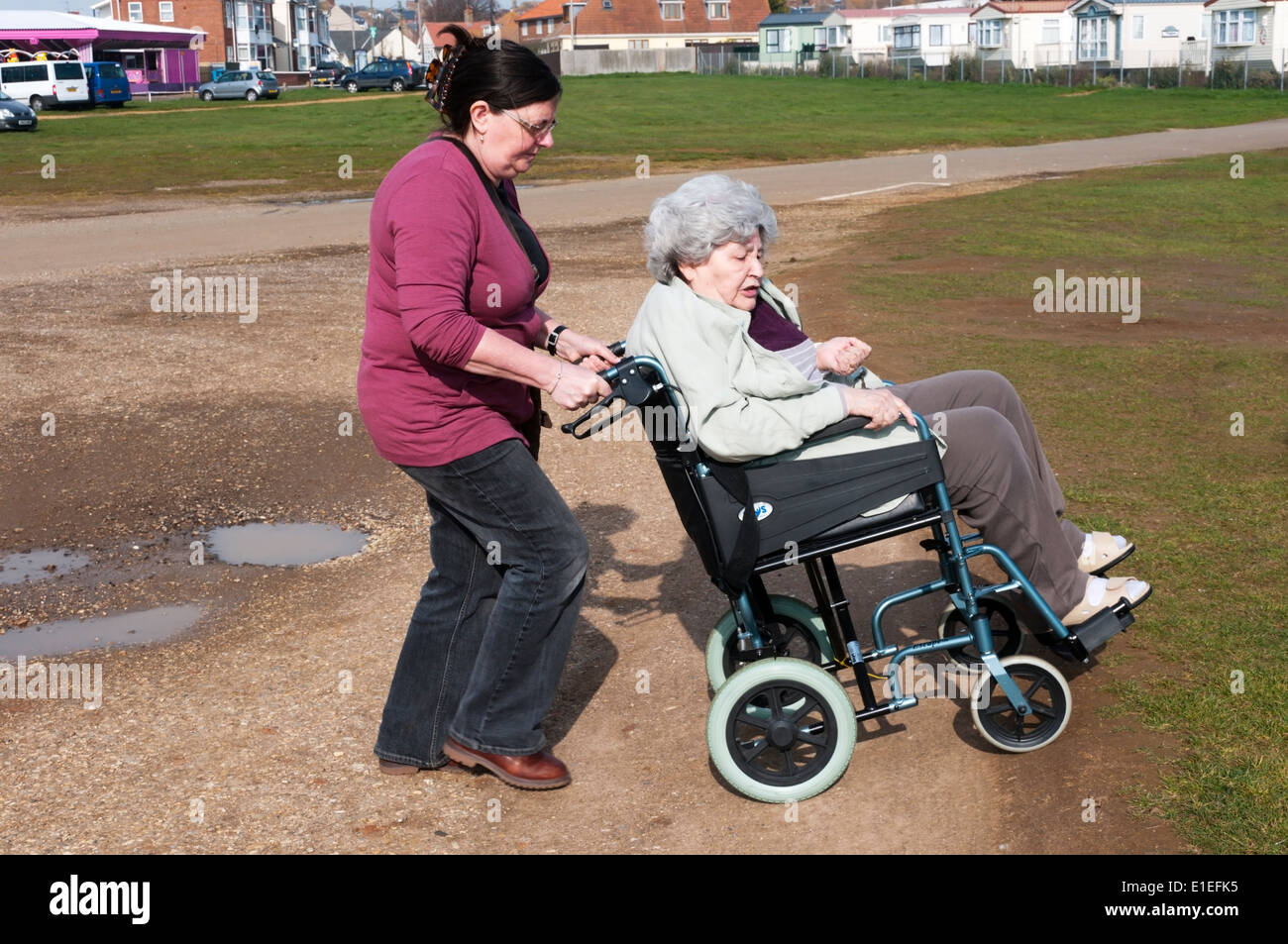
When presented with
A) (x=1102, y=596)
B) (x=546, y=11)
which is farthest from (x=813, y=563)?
(x=546, y=11)

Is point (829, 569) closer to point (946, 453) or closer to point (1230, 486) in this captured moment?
point (946, 453)

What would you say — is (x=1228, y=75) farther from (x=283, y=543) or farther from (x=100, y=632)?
(x=100, y=632)

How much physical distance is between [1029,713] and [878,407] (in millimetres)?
1046

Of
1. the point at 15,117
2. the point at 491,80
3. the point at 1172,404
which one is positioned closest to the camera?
the point at 491,80

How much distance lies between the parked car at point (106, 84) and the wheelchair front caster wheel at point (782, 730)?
56.5m

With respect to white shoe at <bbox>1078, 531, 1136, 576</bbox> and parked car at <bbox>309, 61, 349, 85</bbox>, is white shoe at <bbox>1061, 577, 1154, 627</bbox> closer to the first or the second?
white shoe at <bbox>1078, 531, 1136, 576</bbox>

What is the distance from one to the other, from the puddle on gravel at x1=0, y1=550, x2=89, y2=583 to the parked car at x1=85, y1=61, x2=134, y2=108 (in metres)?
53.2

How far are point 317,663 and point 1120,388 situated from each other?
227 inches

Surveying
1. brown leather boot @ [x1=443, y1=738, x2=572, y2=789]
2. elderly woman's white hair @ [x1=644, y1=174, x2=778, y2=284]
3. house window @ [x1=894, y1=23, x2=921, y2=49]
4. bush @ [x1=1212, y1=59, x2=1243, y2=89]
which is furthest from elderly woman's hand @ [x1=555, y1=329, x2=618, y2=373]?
house window @ [x1=894, y1=23, x2=921, y2=49]

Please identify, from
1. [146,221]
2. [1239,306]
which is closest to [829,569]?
[1239,306]

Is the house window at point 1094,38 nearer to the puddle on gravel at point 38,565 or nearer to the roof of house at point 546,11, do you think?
the roof of house at point 546,11

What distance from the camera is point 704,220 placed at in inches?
157

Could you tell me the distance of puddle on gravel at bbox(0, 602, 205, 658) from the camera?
17.7 feet

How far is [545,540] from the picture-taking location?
398 cm
